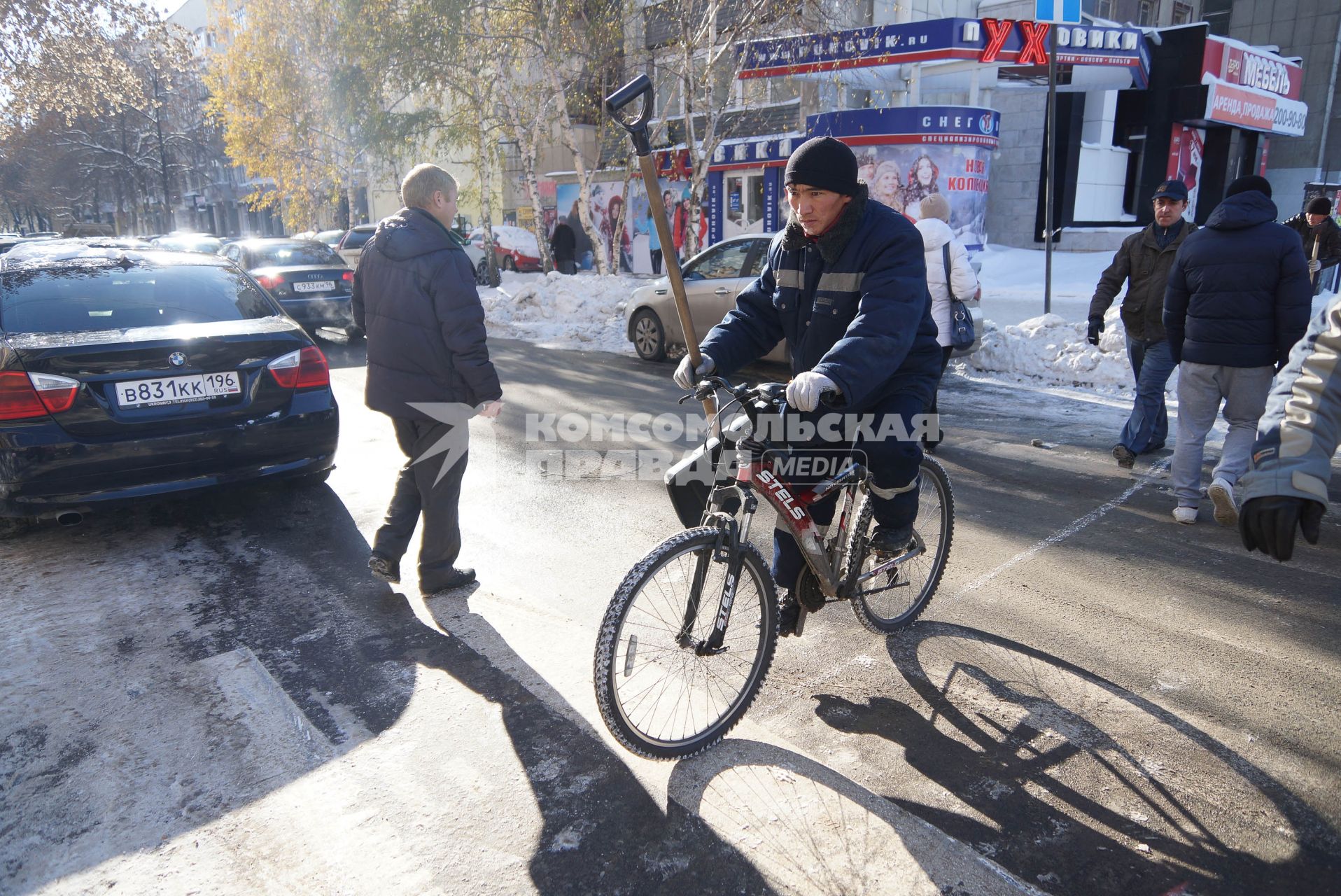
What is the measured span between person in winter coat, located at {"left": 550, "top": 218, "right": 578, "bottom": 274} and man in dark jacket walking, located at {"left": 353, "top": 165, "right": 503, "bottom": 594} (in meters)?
23.3

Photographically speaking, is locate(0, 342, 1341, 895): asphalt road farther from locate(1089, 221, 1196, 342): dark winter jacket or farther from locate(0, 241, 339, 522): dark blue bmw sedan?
locate(1089, 221, 1196, 342): dark winter jacket

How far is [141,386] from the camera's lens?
463 cm

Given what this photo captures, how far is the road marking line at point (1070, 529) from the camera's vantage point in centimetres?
445

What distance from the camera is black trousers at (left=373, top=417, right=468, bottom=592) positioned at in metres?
4.23

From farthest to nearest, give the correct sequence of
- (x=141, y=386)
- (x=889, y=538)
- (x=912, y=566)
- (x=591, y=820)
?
(x=141, y=386) < (x=912, y=566) < (x=889, y=538) < (x=591, y=820)

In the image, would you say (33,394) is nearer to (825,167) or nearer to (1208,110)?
(825,167)

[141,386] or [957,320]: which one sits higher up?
[957,320]

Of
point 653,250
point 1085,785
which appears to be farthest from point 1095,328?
point 653,250

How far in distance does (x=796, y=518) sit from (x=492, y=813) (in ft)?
4.66

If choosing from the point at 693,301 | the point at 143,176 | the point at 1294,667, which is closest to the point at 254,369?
the point at 1294,667

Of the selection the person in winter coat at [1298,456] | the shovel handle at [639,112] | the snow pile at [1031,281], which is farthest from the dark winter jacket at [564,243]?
the person in winter coat at [1298,456]

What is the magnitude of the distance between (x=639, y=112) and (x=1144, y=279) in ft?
17.1

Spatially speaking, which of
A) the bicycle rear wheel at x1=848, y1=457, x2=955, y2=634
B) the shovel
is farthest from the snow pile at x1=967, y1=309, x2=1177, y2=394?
the shovel

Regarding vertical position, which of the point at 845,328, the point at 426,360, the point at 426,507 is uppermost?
the point at 845,328
